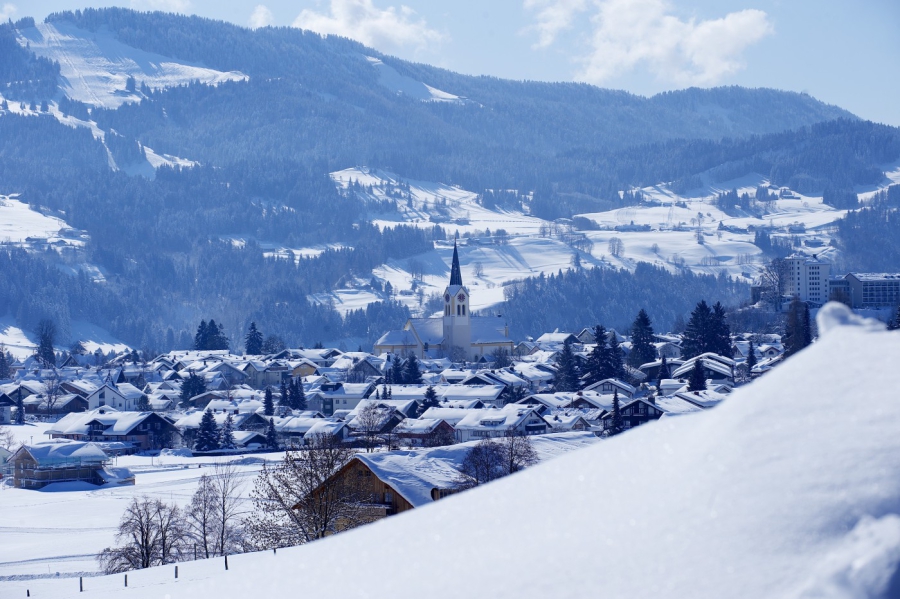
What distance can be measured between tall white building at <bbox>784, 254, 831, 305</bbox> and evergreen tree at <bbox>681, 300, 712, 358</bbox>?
113 ft

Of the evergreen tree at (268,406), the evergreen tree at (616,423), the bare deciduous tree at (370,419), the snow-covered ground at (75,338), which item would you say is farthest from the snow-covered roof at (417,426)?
the snow-covered ground at (75,338)

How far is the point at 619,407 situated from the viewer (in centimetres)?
4662

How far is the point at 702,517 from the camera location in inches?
145

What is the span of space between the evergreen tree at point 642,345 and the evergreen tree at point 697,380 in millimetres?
16797

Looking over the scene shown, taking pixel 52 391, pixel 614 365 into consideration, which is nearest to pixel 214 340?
pixel 52 391

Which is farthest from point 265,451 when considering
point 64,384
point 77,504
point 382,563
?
point 382,563

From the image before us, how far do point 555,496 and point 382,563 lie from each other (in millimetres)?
668

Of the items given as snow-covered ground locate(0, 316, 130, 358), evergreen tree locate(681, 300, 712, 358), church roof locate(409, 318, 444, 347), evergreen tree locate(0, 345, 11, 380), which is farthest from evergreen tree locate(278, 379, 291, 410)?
snow-covered ground locate(0, 316, 130, 358)

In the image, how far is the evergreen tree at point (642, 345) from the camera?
70.7 meters

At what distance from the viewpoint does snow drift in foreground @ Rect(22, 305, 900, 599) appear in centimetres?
345

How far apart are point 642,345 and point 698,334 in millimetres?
5063

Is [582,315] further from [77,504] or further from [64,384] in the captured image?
[77,504]

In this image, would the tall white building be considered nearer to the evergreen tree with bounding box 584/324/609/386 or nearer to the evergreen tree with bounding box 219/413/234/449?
the evergreen tree with bounding box 584/324/609/386

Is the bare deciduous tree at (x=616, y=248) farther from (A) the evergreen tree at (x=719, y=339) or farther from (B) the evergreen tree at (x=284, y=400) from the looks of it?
(B) the evergreen tree at (x=284, y=400)
